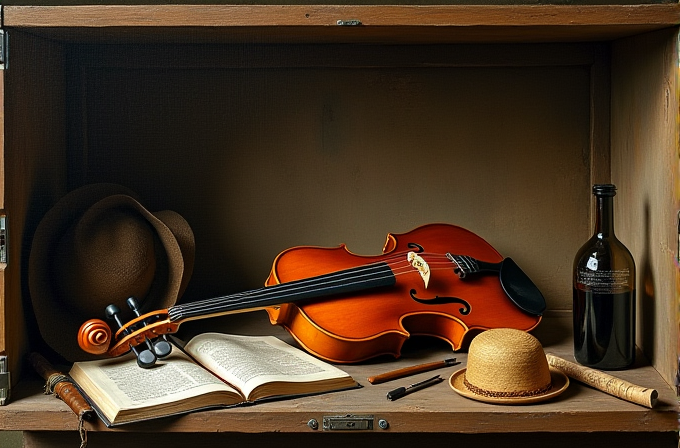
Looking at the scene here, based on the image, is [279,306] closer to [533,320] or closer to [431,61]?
[533,320]

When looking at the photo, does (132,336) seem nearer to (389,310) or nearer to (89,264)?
(89,264)

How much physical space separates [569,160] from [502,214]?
0.16 metres

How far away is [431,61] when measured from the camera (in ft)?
4.98

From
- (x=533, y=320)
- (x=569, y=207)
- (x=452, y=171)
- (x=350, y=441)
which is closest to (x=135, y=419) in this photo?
(x=350, y=441)

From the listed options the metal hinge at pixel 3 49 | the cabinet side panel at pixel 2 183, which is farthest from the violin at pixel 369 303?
the metal hinge at pixel 3 49

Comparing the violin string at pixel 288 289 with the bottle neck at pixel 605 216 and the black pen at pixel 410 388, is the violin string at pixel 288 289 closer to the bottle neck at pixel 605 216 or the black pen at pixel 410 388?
the black pen at pixel 410 388

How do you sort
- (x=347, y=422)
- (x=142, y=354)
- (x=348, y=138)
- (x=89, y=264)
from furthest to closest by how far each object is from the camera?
(x=348, y=138) < (x=89, y=264) < (x=142, y=354) < (x=347, y=422)

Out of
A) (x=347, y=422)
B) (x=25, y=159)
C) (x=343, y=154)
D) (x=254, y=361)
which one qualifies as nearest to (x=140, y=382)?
(x=254, y=361)

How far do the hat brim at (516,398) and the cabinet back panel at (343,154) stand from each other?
42 centimetres

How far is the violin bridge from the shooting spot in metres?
1.28

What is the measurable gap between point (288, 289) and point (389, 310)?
Answer: 0.52 ft

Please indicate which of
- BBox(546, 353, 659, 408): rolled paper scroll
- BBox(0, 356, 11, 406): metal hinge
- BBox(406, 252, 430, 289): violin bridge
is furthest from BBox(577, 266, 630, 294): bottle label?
BBox(0, 356, 11, 406): metal hinge

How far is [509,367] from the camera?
1083 mm

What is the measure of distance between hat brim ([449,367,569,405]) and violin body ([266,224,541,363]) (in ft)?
0.33
